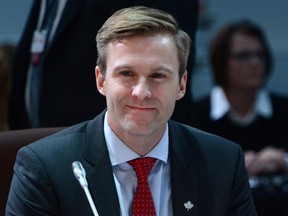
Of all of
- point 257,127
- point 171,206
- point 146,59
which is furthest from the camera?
point 257,127

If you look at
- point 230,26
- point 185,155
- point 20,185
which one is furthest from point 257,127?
point 20,185

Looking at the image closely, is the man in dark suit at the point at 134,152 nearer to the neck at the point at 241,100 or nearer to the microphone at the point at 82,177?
the microphone at the point at 82,177

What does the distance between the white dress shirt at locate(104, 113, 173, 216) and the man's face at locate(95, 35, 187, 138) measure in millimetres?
82

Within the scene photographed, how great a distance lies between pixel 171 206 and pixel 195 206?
0.22 feet

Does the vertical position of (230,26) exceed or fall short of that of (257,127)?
it exceeds it

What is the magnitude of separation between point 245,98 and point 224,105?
0.15m

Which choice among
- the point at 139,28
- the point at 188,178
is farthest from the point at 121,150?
the point at 139,28

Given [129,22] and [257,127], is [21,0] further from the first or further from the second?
[129,22]

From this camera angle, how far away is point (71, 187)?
251 cm

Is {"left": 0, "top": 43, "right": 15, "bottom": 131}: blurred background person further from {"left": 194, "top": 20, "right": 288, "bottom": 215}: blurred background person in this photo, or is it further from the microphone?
the microphone

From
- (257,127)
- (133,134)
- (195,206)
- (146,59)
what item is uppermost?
(146,59)

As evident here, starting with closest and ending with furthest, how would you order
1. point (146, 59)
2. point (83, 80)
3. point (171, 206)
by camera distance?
point (146, 59) < point (171, 206) < point (83, 80)

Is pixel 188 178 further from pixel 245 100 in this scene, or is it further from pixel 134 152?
pixel 245 100

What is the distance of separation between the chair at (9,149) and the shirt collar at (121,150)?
38 cm
